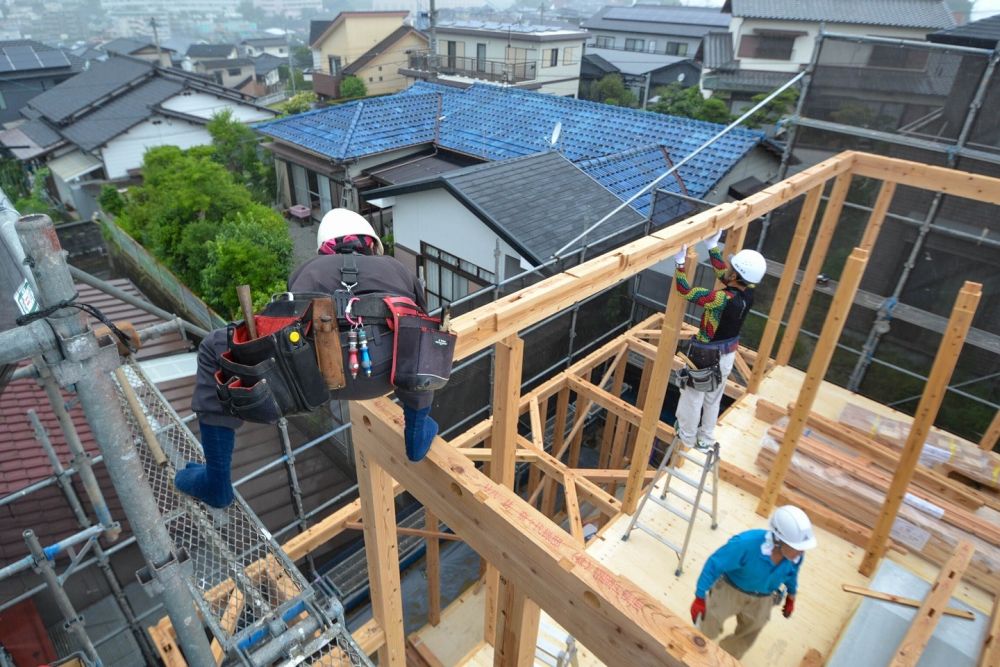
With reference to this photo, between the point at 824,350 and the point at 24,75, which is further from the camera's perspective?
the point at 24,75

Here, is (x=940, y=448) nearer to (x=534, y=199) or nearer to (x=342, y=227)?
(x=534, y=199)

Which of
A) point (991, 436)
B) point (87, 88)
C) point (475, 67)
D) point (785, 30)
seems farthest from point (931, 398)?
point (87, 88)

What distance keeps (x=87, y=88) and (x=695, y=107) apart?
30.7 meters

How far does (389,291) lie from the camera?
9.33 feet

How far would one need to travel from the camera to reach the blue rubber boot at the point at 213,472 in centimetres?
287

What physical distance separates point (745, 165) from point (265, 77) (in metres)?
56.0

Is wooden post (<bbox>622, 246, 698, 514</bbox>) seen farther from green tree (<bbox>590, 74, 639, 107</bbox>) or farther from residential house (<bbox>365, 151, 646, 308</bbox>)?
green tree (<bbox>590, 74, 639, 107</bbox>)

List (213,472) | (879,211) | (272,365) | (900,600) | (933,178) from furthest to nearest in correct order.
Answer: (879,211) < (933,178) < (900,600) < (213,472) < (272,365)

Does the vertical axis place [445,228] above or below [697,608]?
above

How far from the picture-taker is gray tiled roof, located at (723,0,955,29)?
3045cm

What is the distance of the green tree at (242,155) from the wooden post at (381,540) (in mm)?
22120

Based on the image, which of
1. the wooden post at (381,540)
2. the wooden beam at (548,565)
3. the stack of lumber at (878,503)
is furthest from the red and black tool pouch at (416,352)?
the stack of lumber at (878,503)

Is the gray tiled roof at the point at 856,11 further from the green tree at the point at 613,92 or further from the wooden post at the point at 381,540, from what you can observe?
the wooden post at the point at 381,540

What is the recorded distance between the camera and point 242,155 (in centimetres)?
2391
